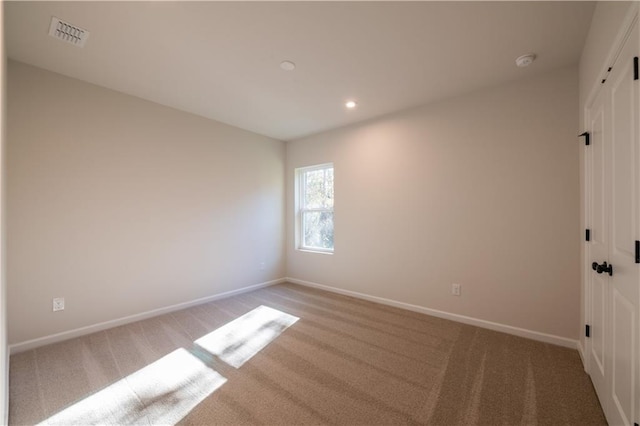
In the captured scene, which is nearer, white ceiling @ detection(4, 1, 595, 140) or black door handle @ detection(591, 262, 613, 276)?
black door handle @ detection(591, 262, 613, 276)

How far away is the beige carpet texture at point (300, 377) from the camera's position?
5.38 feet

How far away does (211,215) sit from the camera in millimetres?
3779

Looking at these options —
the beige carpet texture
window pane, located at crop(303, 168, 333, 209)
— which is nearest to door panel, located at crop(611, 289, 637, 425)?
the beige carpet texture

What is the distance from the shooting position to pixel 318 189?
15.2 feet

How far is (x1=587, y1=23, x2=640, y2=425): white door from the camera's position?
1203mm

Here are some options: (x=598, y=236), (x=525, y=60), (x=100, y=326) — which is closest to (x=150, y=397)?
(x=100, y=326)

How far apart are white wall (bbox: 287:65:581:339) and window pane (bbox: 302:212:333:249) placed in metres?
0.38

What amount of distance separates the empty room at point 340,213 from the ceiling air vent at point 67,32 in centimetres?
1

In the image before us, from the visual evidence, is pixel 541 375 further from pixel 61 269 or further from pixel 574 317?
pixel 61 269

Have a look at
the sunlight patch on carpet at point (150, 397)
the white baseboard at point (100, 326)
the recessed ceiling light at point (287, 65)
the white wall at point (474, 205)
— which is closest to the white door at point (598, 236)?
the white wall at point (474, 205)

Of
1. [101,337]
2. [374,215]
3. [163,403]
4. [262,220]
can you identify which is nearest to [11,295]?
[101,337]

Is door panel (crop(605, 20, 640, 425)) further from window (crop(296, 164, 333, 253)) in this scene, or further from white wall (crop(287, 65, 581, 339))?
window (crop(296, 164, 333, 253))

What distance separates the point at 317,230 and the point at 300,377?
2824 millimetres

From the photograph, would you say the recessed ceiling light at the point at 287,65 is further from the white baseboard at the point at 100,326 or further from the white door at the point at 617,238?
the white baseboard at the point at 100,326
